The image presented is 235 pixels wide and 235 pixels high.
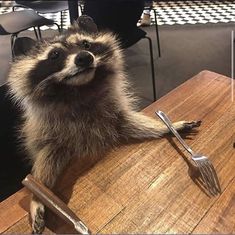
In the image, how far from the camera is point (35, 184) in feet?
2.28

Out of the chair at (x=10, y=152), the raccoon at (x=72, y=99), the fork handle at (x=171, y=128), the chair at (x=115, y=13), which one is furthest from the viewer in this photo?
the chair at (x=115, y=13)

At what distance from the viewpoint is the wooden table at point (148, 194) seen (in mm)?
679

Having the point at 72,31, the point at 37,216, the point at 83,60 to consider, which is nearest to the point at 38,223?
the point at 37,216

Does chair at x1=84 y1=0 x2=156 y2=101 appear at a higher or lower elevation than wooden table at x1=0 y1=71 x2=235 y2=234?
higher

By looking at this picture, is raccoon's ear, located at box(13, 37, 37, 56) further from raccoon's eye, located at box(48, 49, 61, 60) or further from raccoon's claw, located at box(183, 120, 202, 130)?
raccoon's claw, located at box(183, 120, 202, 130)

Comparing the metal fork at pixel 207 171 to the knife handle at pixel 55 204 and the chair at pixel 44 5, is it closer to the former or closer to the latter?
the knife handle at pixel 55 204

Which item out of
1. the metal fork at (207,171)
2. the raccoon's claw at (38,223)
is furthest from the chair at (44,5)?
the raccoon's claw at (38,223)

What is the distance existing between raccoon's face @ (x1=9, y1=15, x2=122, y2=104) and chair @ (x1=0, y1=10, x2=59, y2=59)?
40.3 inches

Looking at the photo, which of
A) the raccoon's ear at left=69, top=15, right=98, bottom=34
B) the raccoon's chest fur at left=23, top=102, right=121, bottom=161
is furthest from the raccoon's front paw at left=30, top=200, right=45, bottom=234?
the raccoon's ear at left=69, top=15, right=98, bottom=34

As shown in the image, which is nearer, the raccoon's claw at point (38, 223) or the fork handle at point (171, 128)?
the raccoon's claw at point (38, 223)

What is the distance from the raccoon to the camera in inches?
29.9

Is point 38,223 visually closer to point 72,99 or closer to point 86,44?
point 72,99

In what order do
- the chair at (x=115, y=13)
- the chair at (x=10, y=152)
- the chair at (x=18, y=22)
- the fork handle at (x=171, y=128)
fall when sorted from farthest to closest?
the chair at (x=18, y=22)
the chair at (x=115, y=13)
the chair at (x=10, y=152)
the fork handle at (x=171, y=128)

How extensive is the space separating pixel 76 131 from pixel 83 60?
0.19 meters
